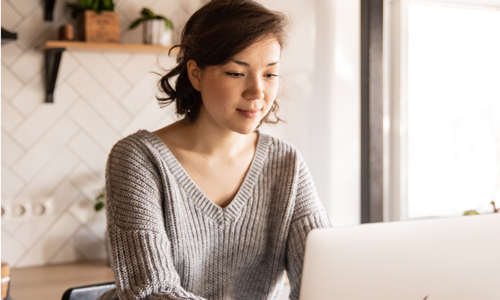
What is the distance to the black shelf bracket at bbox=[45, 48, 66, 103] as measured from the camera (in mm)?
1932

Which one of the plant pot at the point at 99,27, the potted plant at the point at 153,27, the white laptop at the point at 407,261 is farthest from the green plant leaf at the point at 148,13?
the white laptop at the point at 407,261

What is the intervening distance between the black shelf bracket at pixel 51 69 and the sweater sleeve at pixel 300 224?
125cm

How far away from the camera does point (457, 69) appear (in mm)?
2490

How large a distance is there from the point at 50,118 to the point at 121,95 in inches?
11.7

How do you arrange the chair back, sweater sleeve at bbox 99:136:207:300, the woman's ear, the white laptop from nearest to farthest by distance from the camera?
the white laptop → sweater sleeve at bbox 99:136:207:300 → the woman's ear → the chair back

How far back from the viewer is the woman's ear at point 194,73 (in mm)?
996

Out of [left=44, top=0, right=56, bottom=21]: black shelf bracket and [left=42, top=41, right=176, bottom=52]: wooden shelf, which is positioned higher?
[left=44, top=0, right=56, bottom=21]: black shelf bracket

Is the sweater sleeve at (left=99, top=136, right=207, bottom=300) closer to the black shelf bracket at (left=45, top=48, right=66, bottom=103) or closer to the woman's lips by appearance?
the woman's lips

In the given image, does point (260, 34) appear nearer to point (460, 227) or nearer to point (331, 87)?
point (460, 227)

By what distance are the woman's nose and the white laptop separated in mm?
369

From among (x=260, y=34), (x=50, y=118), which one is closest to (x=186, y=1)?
(x=50, y=118)

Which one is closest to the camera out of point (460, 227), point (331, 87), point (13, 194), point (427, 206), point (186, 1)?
point (460, 227)

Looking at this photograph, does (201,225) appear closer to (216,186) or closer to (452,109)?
(216,186)

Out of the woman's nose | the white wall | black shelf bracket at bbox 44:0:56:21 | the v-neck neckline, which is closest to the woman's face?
the woman's nose
